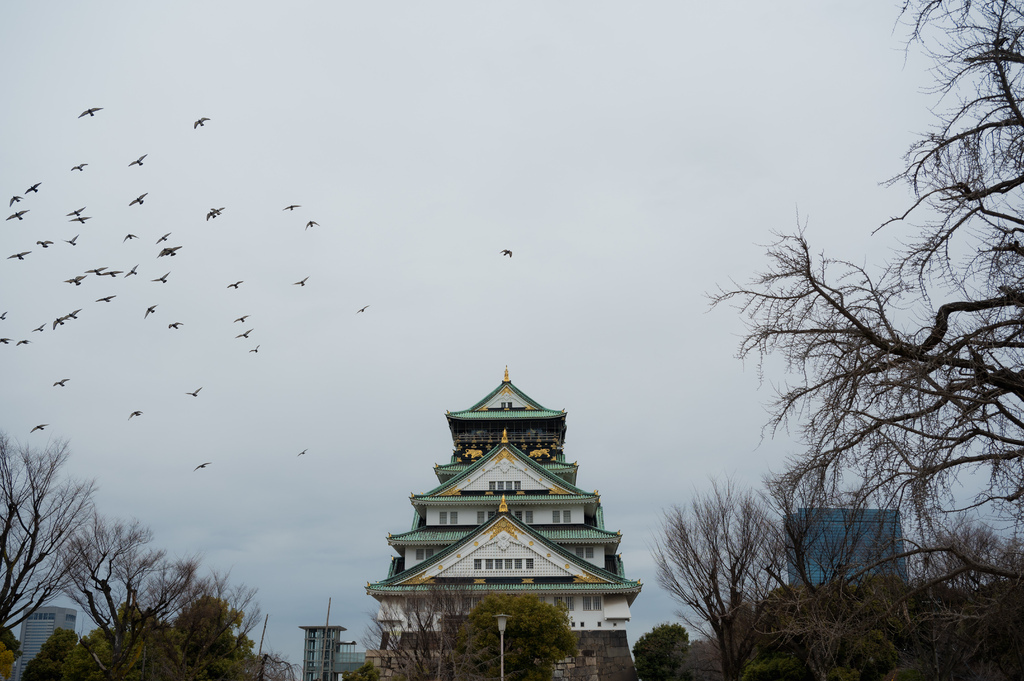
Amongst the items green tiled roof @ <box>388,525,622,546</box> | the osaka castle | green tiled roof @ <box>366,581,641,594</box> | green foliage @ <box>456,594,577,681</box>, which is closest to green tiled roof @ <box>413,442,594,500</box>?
the osaka castle

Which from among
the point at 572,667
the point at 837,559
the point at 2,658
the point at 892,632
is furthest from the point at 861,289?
the point at 2,658

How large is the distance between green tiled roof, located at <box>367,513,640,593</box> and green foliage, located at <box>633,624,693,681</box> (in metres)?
16.3

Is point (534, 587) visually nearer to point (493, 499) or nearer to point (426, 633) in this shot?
point (493, 499)

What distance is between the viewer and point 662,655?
53969 mm

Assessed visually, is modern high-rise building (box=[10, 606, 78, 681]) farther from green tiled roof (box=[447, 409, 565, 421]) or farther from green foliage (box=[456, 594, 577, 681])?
green foliage (box=[456, 594, 577, 681])

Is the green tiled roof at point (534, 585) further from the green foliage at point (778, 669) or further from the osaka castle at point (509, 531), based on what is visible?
the green foliage at point (778, 669)

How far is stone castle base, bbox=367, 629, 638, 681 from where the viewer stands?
36.7 meters

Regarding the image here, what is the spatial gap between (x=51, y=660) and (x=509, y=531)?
26556 mm

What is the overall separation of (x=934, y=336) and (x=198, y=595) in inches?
1507

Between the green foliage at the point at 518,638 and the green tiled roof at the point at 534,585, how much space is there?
863 centimetres

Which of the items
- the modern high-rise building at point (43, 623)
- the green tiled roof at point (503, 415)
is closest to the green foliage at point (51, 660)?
the green tiled roof at point (503, 415)

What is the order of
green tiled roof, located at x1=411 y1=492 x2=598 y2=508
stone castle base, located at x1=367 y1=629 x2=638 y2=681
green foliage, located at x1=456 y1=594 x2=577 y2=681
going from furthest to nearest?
green tiled roof, located at x1=411 y1=492 x2=598 y2=508 → stone castle base, located at x1=367 y1=629 x2=638 y2=681 → green foliage, located at x1=456 y1=594 x2=577 y2=681

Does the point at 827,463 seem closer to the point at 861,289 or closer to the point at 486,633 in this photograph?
the point at 861,289

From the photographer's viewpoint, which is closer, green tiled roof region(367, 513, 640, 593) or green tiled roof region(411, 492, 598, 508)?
green tiled roof region(367, 513, 640, 593)
